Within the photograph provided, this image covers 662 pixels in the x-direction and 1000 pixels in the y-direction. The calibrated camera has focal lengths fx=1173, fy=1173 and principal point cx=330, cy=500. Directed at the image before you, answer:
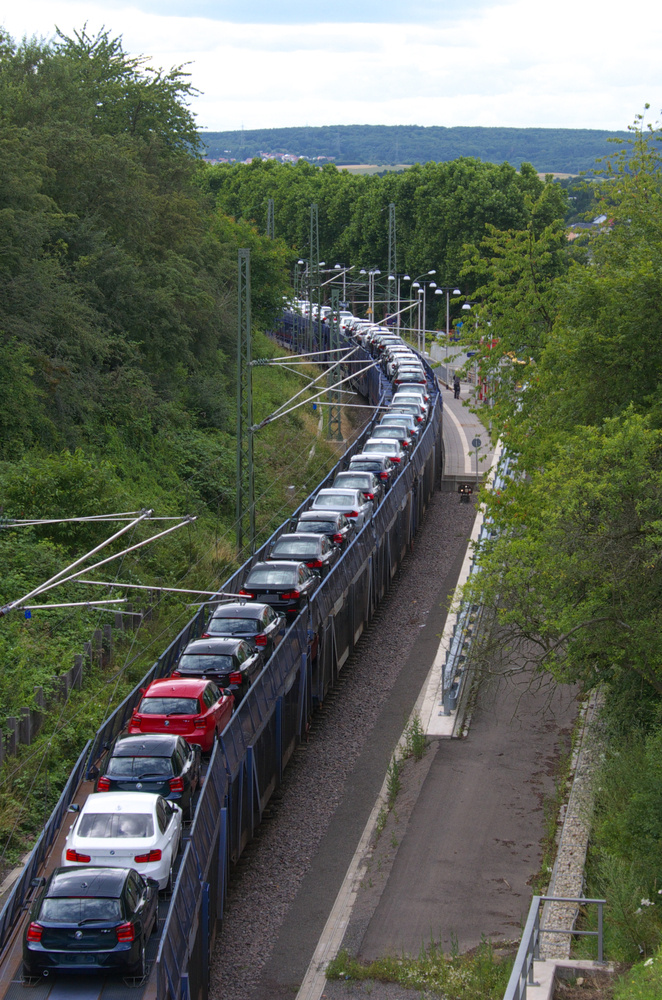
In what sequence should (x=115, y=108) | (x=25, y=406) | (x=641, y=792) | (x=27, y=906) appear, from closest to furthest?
(x=27, y=906), (x=641, y=792), (x=25, y=406), (x=115, y=108)

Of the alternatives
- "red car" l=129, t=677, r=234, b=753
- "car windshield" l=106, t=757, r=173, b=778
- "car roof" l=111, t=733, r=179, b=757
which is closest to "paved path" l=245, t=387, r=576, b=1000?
"red car" l=129, t=677, r=234, b=753

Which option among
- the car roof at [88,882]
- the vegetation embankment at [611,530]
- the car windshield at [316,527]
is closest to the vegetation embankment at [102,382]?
the car windshield at [316,527]

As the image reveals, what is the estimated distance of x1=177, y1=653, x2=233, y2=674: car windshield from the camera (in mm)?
21094

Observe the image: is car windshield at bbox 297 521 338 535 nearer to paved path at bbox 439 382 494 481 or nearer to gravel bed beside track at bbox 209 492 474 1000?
gravel bed beside track at bbox 209 492 474 1000

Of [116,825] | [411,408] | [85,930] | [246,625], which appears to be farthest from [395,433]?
[85,930]

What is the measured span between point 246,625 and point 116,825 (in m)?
8.67

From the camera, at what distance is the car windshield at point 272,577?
1022 inches

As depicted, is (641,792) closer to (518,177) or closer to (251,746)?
(251,746)

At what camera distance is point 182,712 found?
61.7 ft

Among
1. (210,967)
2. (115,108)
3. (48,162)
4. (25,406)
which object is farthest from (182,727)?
(115,108)

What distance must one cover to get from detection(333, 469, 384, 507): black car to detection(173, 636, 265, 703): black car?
14304mm

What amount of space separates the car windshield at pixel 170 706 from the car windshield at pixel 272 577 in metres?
7.10

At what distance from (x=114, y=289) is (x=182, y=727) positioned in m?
26.9

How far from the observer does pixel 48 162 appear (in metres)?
42.3
